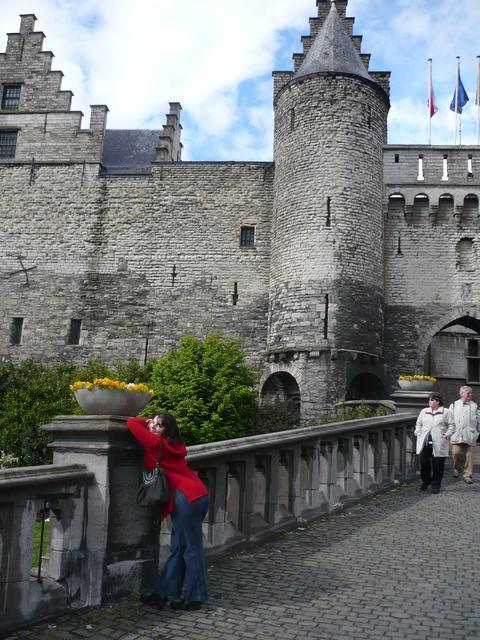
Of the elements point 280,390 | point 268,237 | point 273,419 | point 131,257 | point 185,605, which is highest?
point 268,237

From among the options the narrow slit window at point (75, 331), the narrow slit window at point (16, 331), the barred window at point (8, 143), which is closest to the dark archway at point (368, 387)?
the narrow slit window at point (75, 331)

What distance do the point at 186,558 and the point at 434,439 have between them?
5780 millimetres

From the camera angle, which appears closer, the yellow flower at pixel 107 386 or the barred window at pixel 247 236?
the yellow flower at pixel 107 386

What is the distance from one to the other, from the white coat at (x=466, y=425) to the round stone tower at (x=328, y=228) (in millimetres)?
9754

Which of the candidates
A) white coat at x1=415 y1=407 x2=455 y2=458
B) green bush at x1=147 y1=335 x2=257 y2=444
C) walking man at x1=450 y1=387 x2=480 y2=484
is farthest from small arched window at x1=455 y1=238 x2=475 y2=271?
white coat at x1=415 y1=407 x2=455 y2=458

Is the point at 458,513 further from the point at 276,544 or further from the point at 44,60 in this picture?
the point at 44,60

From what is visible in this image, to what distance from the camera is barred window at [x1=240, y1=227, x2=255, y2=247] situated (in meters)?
24.4

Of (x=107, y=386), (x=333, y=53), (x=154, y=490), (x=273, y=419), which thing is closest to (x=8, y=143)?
(x=333, y=53)

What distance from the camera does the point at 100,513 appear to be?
4758 mm

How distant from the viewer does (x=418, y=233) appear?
23.8 meters

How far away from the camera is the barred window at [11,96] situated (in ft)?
88.0

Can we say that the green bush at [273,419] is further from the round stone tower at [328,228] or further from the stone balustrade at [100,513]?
the stone balustrade at [100,513]

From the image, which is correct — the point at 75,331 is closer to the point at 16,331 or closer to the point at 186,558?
the point at 16,331

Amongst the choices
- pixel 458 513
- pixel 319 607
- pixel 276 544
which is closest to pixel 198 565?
pixel 319 607
